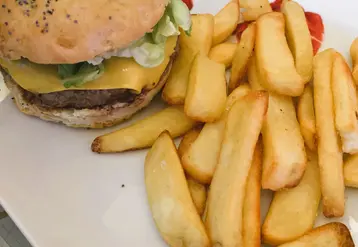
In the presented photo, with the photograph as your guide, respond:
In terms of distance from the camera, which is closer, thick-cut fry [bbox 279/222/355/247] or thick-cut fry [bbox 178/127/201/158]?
thick-cut fry [bbox 279/222/355/247]

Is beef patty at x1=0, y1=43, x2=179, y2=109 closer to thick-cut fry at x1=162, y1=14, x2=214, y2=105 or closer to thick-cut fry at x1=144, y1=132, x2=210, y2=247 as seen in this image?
thick-cut fry at x1=162, y1=14, x2=214, y2=105

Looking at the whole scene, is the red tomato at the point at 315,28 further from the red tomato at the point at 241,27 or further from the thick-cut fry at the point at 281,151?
the thick-cut fry at the point at 281,151

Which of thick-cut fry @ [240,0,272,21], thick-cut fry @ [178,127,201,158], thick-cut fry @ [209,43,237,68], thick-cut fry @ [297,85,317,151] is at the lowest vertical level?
thick-cut fry @ [297,85,317,151]

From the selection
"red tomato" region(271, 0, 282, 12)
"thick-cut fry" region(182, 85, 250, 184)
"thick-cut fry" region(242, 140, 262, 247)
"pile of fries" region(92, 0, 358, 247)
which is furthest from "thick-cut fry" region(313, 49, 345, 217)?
"red tomato" region(271, 0, 282, 12)

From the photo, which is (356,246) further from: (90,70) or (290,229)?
(90,70)

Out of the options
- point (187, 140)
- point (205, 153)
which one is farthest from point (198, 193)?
point (187, 140)

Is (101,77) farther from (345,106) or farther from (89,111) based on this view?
(345,106)

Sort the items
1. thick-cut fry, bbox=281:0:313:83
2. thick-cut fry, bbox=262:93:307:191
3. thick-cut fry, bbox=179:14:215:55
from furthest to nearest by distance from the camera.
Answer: thick-cut fry, bbox=179:14:215:55, thick-cut fry, bbox=281:0:313:83, thick-cut fry, bbox=262:93:307:191

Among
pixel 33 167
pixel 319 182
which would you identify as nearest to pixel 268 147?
pixel 319 182
